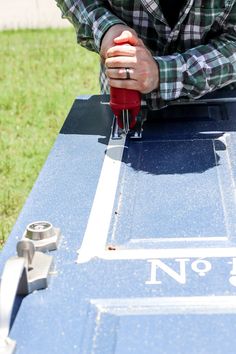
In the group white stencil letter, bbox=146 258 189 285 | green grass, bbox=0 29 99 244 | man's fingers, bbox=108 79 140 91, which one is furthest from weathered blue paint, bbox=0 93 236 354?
green grass, bbox=0 29 99 244

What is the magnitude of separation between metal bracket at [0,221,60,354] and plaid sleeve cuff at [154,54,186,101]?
0.58 meters

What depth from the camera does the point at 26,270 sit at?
3.60ft

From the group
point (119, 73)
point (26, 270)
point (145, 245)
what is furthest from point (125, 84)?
point (26, 270)

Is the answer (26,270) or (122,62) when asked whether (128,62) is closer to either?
(122,62)

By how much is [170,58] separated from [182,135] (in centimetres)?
17

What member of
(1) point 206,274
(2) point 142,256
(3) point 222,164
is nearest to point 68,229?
(2) point 142,256

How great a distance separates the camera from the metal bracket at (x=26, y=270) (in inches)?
39.4

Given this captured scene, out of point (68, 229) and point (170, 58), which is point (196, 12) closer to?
point (170, 58)

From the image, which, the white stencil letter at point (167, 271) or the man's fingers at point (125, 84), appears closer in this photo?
the white stencil letter at point (167, 271)

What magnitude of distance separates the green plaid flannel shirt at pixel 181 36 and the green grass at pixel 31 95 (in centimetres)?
84

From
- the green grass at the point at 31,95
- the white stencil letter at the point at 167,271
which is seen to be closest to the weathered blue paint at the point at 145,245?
the white stencil letter at the point at 167,271

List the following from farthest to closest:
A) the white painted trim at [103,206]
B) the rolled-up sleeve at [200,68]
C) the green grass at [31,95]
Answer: the green grass at [31,95]
the rolled-up sleeve at [200,68]
the white painted trim at [103,206]

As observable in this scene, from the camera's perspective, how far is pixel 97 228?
1297 mm

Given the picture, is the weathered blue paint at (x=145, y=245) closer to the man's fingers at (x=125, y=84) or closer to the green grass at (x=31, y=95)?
the man's fingers at (x=125, y=84)
